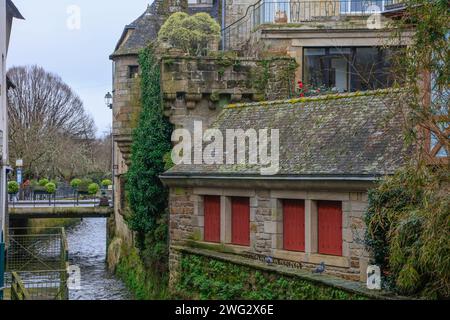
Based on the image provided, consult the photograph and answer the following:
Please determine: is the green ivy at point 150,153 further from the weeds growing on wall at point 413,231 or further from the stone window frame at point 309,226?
the weeds growing on wall at point 413,231

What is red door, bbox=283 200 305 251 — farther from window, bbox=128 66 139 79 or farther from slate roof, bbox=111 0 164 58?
slate roof, bbox=111 0 164 58

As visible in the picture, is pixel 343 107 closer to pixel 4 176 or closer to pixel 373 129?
pixel 373 129

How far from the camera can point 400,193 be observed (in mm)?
15141

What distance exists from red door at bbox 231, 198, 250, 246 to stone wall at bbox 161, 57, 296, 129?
331 centimetres

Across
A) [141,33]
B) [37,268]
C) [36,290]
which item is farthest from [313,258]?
[37,268]

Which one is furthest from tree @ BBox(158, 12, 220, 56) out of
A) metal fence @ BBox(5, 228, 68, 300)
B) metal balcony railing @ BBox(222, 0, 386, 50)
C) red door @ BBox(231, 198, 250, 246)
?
metal fence @ BBox(5, 228, 68, 300)

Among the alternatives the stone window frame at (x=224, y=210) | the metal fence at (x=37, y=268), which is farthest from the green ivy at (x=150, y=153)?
the stone window frame at (x=224, y=210)

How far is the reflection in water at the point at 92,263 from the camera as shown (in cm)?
3123

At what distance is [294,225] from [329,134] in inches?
78.2

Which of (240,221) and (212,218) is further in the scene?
(212,218)

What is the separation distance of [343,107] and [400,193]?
5470 mm

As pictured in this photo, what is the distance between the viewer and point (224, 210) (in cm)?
2155
